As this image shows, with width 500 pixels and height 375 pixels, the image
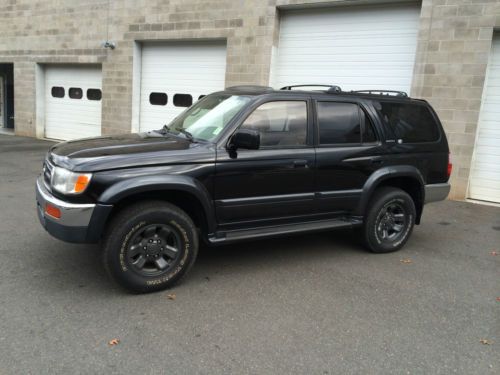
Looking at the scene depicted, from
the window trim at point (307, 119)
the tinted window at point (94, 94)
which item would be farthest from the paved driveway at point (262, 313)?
the tinted window at point (94, 94)

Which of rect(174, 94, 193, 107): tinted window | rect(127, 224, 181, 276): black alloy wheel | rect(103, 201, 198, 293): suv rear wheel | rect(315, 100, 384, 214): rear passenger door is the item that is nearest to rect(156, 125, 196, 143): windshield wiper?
rect(103, 201, 198, 293): suv rear wheel

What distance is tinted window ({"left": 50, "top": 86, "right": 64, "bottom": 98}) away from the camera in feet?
49.5

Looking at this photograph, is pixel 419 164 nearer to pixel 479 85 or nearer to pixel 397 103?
pixel 397 103

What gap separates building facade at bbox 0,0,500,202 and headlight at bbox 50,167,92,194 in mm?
7193

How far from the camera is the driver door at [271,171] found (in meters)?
4.05

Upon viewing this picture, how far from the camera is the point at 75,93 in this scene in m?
14.7

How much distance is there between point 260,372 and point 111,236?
166 centimetres

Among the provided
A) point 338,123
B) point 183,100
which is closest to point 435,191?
point 338,123

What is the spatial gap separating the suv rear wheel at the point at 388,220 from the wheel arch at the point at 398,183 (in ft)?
0.39

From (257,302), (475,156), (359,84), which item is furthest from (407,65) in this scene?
(257,302)

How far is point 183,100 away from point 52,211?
28.9 feet

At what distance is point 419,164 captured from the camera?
5270mm

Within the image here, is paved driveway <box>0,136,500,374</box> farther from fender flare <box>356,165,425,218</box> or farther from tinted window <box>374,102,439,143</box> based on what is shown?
tinted window <box>374,102,439,143</box>

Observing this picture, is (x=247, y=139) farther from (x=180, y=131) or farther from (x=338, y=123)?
(x=338, y=123)
